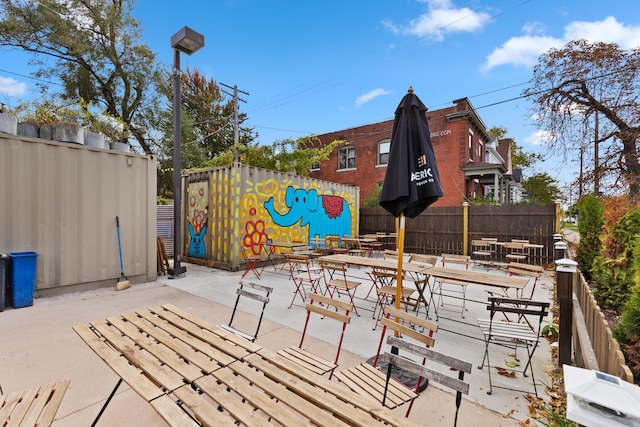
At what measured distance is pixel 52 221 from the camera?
→ 18.3ft

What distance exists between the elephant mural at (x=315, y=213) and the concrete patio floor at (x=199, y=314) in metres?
3.31

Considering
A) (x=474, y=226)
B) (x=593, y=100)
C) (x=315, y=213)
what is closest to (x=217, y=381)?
(x=315, y=213)

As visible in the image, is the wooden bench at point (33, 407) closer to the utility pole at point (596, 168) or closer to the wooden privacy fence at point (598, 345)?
the wooden privacy fence at point (598, 345)

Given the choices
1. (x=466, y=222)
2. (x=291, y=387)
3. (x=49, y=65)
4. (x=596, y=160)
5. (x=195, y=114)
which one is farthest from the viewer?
(x=195, y=114)

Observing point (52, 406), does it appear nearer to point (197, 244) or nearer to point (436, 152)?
point (197, 244)

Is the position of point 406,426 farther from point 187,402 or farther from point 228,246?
point 228,246

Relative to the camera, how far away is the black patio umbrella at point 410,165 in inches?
121

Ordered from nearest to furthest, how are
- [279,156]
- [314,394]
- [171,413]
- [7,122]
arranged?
1. [171,413]
2. [314,394]
3. [7,122]
4. [279,156]

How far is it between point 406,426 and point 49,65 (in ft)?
73.7

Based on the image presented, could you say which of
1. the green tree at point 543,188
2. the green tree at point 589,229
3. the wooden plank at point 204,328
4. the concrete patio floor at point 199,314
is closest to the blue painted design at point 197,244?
the concrete patio floor at point 199,314

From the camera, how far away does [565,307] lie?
10.3 ft

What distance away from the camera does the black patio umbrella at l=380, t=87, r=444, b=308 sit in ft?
10.1

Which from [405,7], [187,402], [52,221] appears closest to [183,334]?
[187,402]

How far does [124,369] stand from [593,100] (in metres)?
13.1
